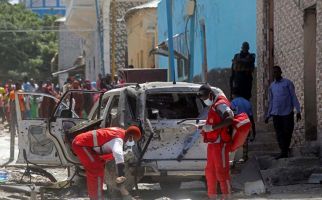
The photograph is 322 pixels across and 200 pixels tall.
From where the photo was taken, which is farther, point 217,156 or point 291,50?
point 291,50

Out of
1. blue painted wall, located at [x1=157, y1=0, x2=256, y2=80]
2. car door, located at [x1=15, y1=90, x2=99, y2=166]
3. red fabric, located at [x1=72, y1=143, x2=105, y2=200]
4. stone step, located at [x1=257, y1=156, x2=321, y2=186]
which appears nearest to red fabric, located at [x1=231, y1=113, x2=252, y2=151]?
red fabric, located at [x1=72, y1=143, x2=105, y2=200]

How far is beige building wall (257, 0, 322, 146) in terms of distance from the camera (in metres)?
Result: 13.9

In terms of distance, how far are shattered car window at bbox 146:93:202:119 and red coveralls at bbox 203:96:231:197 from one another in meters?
1.74

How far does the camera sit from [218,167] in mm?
9898

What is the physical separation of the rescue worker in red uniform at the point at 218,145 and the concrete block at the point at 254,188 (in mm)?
1840

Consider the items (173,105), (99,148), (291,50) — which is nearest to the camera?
(99,148)

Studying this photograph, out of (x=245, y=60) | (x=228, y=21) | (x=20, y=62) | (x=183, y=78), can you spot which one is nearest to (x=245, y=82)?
(x=245, y=60)

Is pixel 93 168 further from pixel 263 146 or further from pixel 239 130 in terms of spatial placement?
pixel 263 146

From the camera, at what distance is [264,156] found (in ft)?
46.5

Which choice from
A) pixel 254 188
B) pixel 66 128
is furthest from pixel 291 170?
pixel 66 128

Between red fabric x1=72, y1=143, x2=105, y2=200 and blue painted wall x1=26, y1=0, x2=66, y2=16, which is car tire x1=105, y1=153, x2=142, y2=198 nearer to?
red fabric x1=72, y1=143, x2=105, y2=200

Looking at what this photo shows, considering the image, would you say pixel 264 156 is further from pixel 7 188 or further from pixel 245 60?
pixel 7 188

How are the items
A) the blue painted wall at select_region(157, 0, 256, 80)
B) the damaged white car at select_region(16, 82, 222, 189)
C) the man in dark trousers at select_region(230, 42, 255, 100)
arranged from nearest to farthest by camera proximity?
the damaged white car at select_region(16, 82, 222, 189) → the man in dark trousers at select_region(230, 42, 255, 100) → the blue painted wall at select_region(157, 0, 256, 80)

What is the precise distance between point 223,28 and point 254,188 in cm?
896
